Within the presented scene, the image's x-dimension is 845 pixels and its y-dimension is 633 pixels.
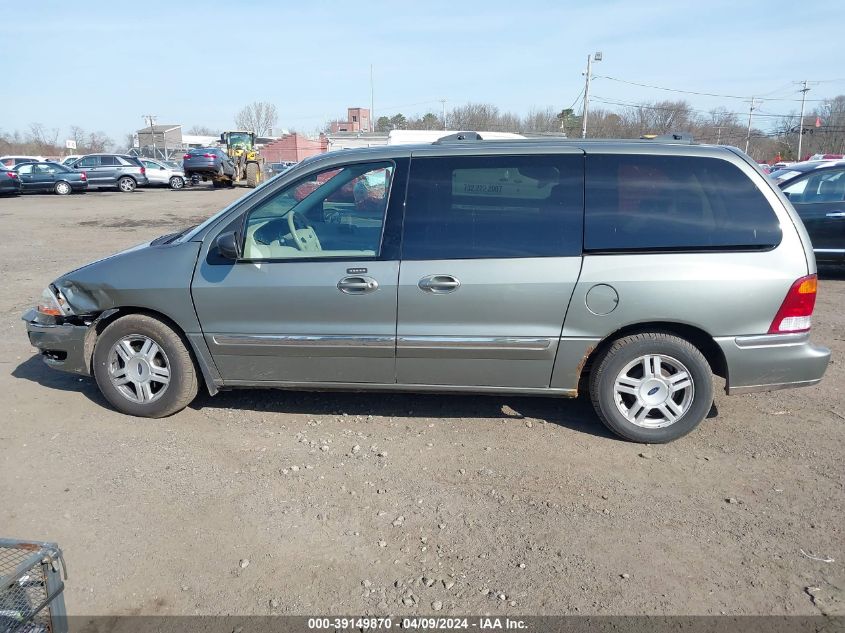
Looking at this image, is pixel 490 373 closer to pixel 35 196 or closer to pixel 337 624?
pixel 337 624

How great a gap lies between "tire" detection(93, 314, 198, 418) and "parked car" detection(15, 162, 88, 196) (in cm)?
2668

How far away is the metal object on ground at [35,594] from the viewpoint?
7.11 feet

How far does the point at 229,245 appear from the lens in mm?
4000

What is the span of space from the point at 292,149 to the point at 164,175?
29.7 m

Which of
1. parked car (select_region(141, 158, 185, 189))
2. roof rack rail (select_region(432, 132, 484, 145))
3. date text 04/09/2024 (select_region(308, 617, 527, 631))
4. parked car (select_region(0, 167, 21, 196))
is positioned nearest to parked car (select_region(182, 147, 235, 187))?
parked car (select_region(141, 158, 185, 189))

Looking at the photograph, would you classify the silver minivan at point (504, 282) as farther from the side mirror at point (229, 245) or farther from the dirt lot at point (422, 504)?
the dirt lot at point (422, 504)

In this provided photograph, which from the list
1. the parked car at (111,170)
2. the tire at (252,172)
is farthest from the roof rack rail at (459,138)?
the tire at (252,172)

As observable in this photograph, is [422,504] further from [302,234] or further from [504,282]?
[302,234]

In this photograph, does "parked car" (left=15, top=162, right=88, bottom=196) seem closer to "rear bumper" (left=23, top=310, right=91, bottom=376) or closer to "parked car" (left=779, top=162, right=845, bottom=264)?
"rear bumper" (left=23, top=310, right=91, bottom=376)

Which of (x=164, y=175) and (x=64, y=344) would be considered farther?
(x=164, y=175)

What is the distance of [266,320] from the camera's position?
4.11m

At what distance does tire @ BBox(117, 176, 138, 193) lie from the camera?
1144 inches

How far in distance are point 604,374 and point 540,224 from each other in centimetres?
105

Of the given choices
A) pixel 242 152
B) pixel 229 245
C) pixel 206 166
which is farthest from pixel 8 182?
pixel 229 245
